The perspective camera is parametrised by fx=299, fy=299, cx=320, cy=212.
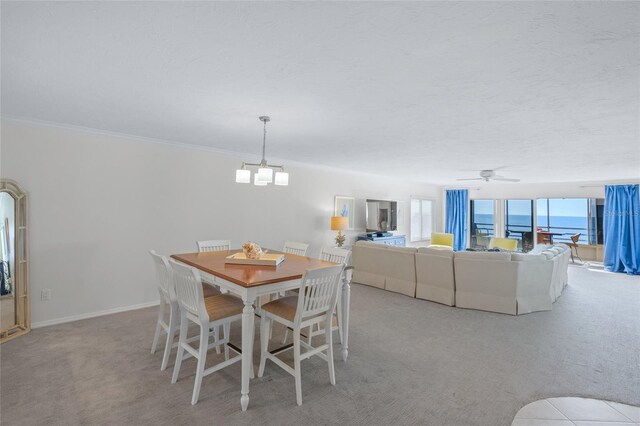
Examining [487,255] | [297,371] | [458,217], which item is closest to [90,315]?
[297,371]

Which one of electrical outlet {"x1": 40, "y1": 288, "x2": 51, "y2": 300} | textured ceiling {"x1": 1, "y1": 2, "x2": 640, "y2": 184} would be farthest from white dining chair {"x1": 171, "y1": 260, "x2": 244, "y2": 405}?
electrical outlet {"x1": 40, "y1": 288, "x2": 51, "y2": 300}

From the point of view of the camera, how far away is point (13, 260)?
10.1 feet

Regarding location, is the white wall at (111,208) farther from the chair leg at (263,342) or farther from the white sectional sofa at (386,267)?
the chair leg at (263,342)

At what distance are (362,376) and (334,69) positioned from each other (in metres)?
2.37

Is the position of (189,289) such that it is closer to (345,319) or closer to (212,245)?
(345,319)

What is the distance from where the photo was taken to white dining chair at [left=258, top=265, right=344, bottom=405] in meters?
2.14

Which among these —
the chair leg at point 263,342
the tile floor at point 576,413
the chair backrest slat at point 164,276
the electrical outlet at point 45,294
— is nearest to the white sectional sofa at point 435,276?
the tile floor at point 576,413

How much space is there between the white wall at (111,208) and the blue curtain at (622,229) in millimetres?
8094

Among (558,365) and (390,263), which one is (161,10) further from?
(390,263)

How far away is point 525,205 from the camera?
8.65 meters

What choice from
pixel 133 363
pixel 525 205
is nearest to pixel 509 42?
pixel 133 363

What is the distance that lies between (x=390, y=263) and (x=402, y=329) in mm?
1632

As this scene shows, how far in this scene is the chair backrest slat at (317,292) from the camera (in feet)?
6.93

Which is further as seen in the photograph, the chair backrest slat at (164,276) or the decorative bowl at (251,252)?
the decorative bowl at (251,252)
